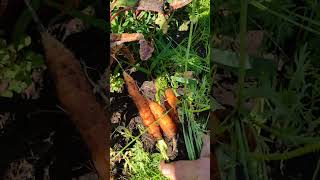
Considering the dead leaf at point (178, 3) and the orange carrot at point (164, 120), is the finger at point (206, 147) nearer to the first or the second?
the orange carrot at point (164, 120)

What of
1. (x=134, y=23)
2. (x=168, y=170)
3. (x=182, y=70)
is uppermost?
(x=134, y=23)

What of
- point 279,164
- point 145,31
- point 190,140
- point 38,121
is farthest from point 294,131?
point 38,121

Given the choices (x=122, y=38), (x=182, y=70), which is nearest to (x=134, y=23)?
(x=122, y=38)

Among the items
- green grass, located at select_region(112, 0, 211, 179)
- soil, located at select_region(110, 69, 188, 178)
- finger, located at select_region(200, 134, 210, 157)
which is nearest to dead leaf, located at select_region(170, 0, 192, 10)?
green grass, located at select_region(112, 0, 211, 179)

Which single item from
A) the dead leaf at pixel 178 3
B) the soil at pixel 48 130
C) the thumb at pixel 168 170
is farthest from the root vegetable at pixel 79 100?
the dead leaf at pixel 178 3

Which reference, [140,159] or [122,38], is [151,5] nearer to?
[122,38]

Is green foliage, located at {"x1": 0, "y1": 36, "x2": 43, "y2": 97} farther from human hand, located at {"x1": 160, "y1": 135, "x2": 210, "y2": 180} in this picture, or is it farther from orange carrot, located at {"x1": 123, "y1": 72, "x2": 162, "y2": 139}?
human hand, located at {"x1": 160, "y1": 135, "x2": 210, "y2": 180}

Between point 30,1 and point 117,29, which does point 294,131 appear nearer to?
point 117,29
